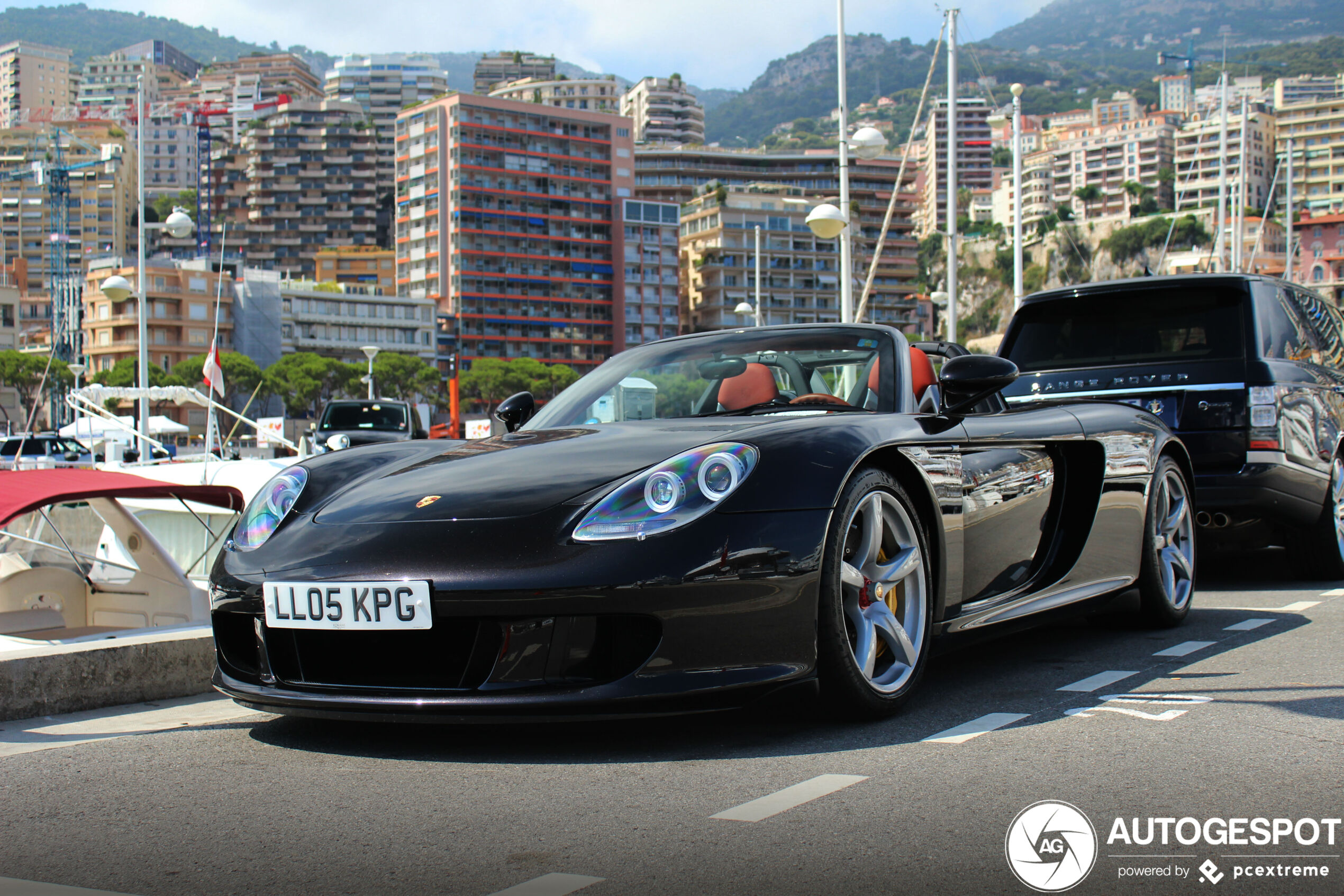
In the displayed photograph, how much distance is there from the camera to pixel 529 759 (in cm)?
327

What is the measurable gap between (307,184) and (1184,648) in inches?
7023

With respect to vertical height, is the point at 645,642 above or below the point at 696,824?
above

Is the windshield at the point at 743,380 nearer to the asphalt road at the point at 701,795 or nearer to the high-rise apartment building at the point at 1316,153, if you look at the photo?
the asphalt road at the point at 701,795

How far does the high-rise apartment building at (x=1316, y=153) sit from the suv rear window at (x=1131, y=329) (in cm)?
14909

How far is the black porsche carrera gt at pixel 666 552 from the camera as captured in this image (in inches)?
123

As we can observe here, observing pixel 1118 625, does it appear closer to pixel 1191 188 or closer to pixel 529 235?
pixel 529 235

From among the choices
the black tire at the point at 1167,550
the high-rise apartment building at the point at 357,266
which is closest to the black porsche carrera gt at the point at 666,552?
the black tire at the point at 1167,550

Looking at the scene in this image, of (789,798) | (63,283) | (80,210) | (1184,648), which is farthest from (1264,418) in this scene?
(80,210)

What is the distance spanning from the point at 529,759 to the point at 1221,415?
194 inches

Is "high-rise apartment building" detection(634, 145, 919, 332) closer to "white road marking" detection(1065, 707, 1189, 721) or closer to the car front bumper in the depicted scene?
"white road marking" detection(1065, 707, 1189, 721)

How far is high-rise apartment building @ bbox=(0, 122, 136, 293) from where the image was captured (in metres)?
178

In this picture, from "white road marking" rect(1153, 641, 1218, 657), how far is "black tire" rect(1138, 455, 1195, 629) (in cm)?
28

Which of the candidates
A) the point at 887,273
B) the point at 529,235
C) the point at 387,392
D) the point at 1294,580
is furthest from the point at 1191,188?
the point at 1294,580

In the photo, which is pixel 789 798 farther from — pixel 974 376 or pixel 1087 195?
pixel 1087 195
